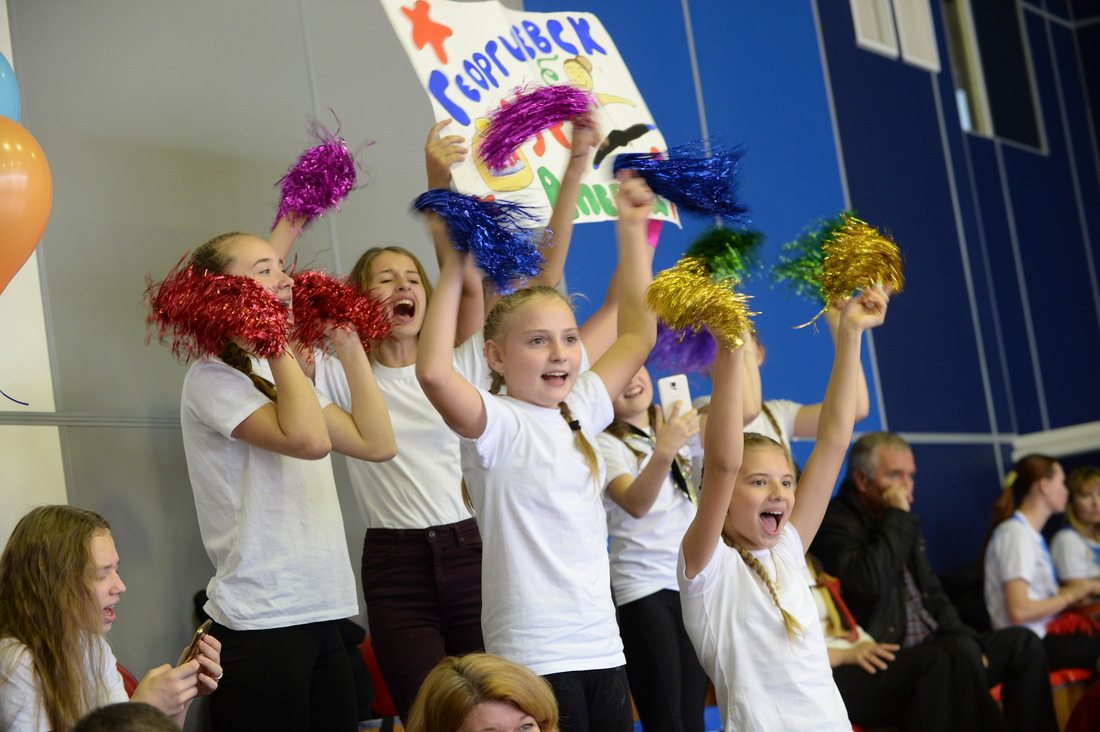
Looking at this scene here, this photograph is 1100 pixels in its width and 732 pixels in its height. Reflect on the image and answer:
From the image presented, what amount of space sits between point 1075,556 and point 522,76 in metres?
3.39

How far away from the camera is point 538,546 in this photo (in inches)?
90.9

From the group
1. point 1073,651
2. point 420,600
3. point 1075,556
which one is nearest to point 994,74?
point 1075,556

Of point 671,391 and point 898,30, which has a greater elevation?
point 898,30

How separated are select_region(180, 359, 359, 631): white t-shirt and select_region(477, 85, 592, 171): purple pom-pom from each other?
0.74 m

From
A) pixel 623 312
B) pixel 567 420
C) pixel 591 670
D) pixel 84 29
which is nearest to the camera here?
pixel 591 670

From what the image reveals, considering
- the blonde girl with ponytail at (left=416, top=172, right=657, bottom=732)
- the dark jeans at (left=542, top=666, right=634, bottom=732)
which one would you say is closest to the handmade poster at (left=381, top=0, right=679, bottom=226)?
the blonde girl with ponytail at (left=416, top=172, right=657, bottom=732)

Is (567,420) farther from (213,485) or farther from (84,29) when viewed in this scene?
(84,29)

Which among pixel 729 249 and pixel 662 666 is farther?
pixel 662 666

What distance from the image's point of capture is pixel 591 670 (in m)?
2.30

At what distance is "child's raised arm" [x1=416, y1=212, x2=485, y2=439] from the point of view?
221 cm

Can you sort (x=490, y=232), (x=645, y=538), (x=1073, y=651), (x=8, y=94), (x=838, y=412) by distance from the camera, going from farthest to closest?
(x=1073, y=651) → (x=645, y=538) → (x=8, y=94) → (x=838, y=412) → (x=490, y=232)

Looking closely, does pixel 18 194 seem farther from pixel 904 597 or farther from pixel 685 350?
pixel 904 597

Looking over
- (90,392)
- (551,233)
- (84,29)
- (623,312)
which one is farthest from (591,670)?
(84,29)

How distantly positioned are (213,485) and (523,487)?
2.45ft
